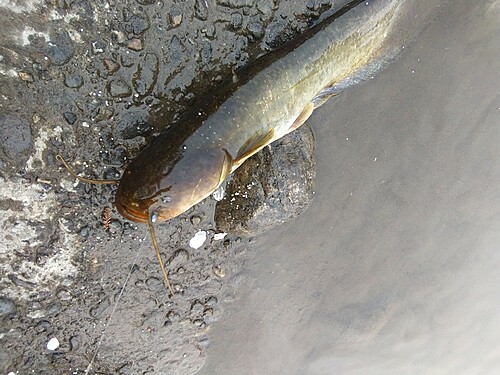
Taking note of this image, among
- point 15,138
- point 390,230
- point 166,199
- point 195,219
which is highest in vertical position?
point 15,138

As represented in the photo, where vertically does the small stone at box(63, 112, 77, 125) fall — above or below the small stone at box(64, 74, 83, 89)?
below

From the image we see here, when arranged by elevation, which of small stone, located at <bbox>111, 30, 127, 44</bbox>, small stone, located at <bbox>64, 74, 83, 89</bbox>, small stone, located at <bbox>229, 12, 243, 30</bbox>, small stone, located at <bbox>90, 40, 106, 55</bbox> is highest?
small stone, located at <bbox>111, 30, 127, 44</bbox>

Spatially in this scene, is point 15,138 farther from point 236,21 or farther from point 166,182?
point 236,21

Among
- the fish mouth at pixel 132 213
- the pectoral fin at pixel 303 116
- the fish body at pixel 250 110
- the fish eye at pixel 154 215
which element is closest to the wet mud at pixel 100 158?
the pectoral fin at pixel 303 116

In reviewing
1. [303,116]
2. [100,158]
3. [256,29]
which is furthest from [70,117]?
[303,116]

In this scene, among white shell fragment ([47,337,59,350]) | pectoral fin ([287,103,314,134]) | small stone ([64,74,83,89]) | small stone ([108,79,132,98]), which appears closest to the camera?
small stone ([64,74,83,89])

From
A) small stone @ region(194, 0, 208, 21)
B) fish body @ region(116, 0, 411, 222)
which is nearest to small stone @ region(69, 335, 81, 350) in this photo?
fish body @ region(116, 0, 411, 222)

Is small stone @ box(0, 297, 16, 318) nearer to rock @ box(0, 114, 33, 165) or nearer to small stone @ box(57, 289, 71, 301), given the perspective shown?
small stone @ box(57, 289, 71, 301)
